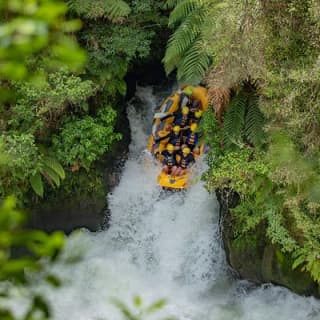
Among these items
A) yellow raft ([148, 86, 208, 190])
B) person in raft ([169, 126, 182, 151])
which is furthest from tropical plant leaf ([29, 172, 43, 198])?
person in raft ([169, 126, 182, 151])

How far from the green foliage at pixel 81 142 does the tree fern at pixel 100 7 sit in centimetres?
128

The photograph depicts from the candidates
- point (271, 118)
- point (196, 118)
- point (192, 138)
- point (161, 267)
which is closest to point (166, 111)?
point (196, 118)

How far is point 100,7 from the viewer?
7117mm

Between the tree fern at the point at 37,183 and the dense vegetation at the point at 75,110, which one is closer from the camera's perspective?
the dense vegetation at the point at 75,110

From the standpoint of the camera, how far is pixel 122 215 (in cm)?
758

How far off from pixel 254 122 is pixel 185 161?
59.2 inches

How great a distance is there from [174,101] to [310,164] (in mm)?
3629

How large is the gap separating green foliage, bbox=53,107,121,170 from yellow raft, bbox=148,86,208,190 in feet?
3.04

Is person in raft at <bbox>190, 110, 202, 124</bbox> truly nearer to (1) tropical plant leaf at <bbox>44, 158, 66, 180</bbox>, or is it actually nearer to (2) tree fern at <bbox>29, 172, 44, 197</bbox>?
(1) tropical plant leaf at <bbox>44, 158, 66, 180</bbox>

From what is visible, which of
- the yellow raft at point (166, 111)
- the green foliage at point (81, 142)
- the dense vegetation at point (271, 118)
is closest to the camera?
the dense vegetation at point (271, 118)

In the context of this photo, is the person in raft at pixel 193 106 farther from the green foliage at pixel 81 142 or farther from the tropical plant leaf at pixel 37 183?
the tropical plant leaf at pixel 37 183

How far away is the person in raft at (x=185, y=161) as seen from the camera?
7673mm

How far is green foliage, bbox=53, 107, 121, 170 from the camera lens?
7.02m

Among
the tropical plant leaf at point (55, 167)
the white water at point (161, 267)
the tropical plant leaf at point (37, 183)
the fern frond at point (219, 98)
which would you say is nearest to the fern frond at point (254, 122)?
the fern frond at point (219, 98)
